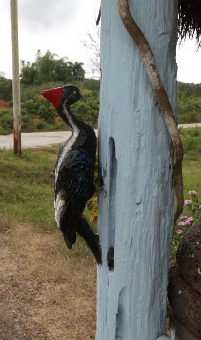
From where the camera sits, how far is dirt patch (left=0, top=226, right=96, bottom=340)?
2430mm

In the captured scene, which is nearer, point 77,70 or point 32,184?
point 32,184

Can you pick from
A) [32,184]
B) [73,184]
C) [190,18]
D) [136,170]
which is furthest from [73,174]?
[32,184]

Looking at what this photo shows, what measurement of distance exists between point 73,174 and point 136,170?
181 mm

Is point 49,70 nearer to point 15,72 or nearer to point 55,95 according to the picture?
point 15,72

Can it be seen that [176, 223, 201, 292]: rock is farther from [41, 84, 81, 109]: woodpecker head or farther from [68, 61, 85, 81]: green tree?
Answer: [68, 61, 85, 81]: green tree

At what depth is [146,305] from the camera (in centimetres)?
104

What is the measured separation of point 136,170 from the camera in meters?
1.00

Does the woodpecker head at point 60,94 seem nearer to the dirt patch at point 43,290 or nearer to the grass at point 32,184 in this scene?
the dirt patch at point 43,290

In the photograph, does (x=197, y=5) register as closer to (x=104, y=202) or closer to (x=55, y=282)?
(x=104, y=202)

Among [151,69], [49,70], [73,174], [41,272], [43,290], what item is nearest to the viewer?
[151,69]

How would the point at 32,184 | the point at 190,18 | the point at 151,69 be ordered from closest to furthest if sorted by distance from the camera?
1. the point at 151,69
2. the point at 190,18
3. the point at 32,184

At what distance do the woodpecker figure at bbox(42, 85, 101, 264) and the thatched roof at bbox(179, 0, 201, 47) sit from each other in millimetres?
477

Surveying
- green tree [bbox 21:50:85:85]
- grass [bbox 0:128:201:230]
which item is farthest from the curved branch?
green tree [bbox 21:50:85:85]

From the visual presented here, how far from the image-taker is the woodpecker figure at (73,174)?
1.05 metres
